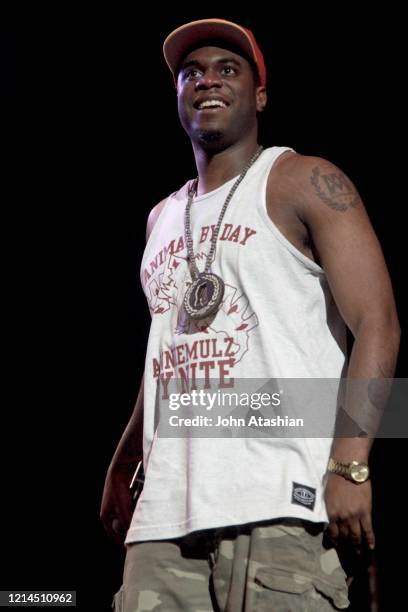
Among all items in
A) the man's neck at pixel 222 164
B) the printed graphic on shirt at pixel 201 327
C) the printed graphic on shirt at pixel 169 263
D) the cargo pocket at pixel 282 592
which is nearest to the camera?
the cargo pocket at pixel 282 592

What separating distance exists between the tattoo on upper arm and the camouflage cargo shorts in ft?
2.28

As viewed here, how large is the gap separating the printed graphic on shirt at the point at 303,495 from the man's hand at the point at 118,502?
68 centimetres

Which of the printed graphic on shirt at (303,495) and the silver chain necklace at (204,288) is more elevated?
the silver chain necklace at (204,288)

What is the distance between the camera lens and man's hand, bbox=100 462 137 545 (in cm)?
231

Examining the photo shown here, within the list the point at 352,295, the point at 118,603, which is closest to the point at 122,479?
the point at 118,603

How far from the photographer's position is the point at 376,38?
10.5 feet

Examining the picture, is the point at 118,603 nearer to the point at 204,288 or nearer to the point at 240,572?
the point at 240,572

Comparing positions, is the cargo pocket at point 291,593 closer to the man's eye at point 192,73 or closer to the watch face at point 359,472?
the watch face at point 359,472

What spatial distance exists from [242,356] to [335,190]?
0.43m

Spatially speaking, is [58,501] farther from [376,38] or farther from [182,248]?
[376,38]

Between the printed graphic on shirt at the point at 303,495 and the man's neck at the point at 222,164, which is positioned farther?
the man's neck at the point at 222,164

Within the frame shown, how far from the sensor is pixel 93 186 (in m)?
3.74

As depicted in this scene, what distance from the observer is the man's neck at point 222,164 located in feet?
7.55

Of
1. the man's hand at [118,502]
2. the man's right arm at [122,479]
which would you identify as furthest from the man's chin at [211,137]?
the man's hand at [118,502]
